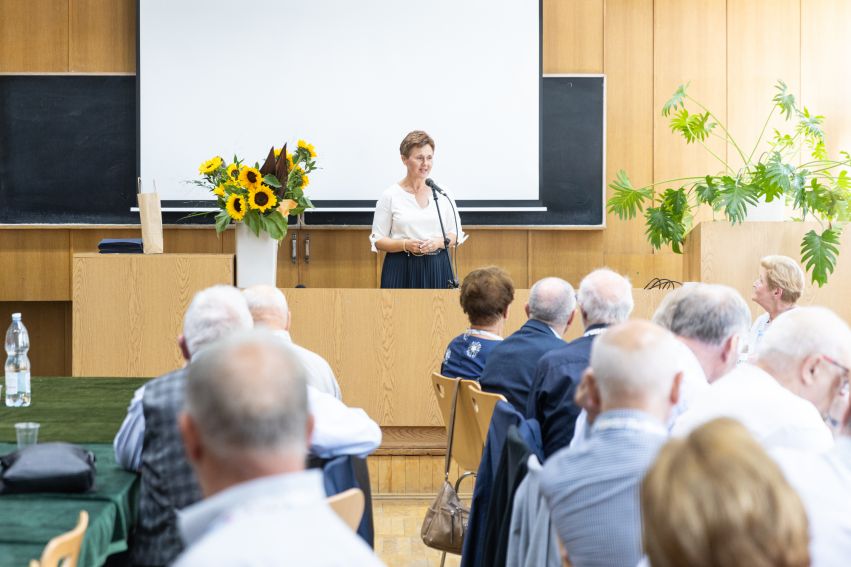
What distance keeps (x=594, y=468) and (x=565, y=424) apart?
4.01 ft

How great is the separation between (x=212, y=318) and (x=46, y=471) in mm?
502

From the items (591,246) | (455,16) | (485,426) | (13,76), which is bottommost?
(485,426)

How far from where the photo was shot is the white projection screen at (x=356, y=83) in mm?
6629

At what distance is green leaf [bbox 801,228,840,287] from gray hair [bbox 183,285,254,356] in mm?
3693

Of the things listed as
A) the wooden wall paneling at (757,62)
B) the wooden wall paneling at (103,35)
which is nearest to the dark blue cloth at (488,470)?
the wooden wall paneling at (757,62)

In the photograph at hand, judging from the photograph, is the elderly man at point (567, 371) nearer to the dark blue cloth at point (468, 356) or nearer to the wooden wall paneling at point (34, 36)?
the dark blue cloth at point (468, 356)

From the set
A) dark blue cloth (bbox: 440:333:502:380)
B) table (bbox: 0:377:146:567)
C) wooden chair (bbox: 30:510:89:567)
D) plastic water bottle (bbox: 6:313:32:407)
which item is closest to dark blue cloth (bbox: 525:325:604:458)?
dark blue cloth (bbox: 440:333:502:380)

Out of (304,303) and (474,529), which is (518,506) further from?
(304,303)

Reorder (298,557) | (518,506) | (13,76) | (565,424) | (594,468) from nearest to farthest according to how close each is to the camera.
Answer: (298,557) → (594,468) → (518,506) → (565,424) → (13,76)

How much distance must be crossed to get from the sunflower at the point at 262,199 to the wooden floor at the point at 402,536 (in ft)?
5.32

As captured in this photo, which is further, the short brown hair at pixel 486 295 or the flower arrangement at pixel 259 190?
the flower arrangement at pixel 259 190

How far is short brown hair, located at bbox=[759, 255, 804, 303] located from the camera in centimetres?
452

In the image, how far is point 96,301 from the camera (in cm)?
513

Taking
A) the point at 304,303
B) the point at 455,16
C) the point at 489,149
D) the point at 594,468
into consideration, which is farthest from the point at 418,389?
the point at 594,468
